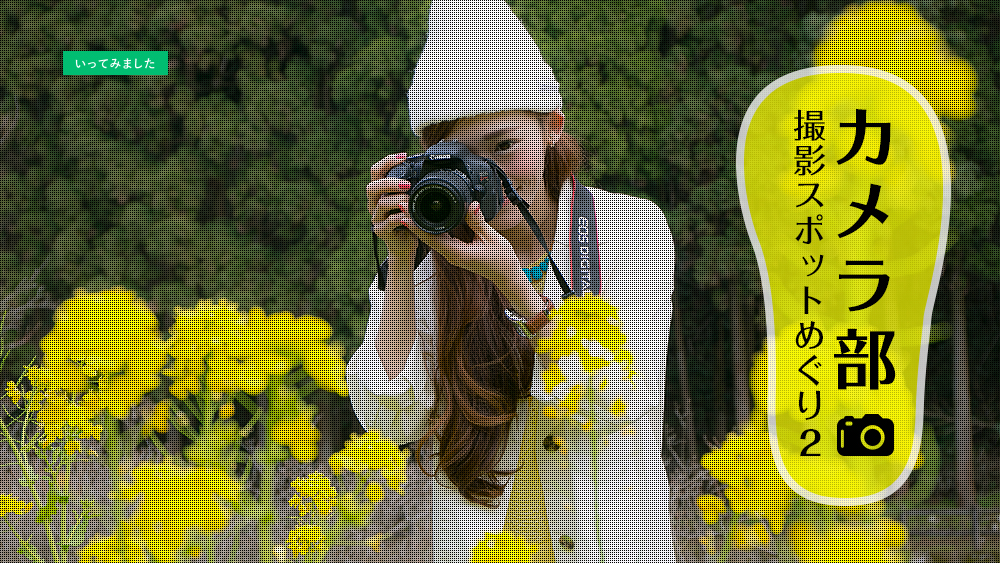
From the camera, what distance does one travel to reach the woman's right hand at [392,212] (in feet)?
2.54

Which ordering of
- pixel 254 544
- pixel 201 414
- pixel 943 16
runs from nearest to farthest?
1. pixel 201 414
2. pixel 254 544
3. pixel 943 16

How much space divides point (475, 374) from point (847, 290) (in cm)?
53

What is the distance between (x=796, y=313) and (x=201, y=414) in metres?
0.76

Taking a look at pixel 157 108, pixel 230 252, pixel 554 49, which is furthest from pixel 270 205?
pixel 554 49

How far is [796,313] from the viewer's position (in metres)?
1.01

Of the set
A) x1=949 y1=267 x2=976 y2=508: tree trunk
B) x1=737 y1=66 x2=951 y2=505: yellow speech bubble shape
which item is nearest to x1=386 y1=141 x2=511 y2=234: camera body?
x1=737 y1=66 x2=951 y2=505: yellow speech bubble shape

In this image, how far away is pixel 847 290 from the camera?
3.26ft

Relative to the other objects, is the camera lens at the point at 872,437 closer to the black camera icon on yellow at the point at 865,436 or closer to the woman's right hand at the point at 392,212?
the black camera icon on yellow at the point at 865,436

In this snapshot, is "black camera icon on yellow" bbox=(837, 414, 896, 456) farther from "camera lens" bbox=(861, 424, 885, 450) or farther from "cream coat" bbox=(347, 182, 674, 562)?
"cream coat" bbox=(347, 182, 674, 562)

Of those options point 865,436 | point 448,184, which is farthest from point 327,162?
point 865,436

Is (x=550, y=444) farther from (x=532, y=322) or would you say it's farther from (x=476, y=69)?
(x=476, y=69)

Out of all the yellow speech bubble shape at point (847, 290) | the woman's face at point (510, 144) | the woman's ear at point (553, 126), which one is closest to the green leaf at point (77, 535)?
the woman's face at point (510, 144)

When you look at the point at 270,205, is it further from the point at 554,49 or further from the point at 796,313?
the point at 796,313

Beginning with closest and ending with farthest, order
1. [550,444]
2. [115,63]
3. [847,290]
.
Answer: [550,444] < [847,290] < [115,63]
